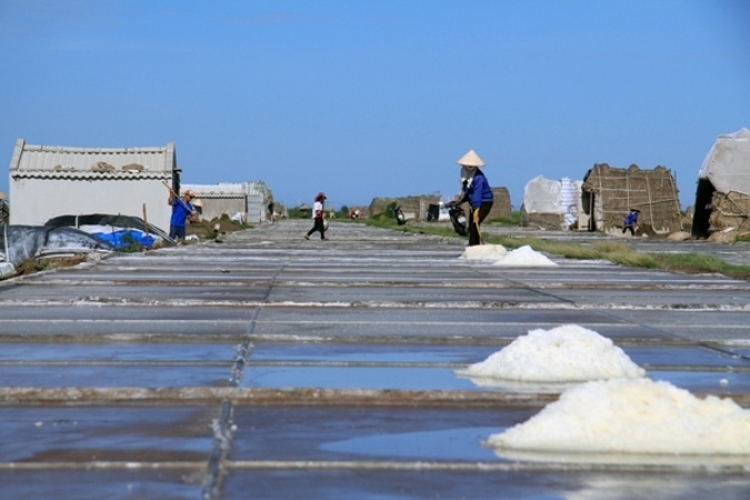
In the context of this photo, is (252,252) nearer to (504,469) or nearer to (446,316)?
(446,316)

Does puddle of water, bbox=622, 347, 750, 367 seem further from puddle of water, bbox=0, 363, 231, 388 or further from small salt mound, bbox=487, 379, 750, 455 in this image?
puddle of water, bbox=0, 363, 231, 388

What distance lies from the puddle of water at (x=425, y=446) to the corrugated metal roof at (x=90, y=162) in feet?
84.1

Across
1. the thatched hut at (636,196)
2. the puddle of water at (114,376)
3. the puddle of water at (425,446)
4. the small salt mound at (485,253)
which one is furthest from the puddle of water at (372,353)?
the thatched hut at (636,196)

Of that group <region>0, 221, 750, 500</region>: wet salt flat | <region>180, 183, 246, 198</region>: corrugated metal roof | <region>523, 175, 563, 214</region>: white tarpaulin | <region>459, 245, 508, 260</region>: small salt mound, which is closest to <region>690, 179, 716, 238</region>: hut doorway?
<region>459, 245, 508, 260</region>: small salt mound

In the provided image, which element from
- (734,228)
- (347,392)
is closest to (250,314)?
(347,392)

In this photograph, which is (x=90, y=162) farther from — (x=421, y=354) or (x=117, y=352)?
(x=421, y=354)

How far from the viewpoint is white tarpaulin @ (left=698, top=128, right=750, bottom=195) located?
29.0 metres

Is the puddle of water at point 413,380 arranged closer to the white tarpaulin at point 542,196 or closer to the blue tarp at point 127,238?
the blue tarp at point 127,238

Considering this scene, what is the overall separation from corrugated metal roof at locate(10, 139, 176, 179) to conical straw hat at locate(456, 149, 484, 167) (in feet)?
43.0

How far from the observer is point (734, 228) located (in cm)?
2855

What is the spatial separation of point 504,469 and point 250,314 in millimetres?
4785

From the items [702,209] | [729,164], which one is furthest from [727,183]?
[702,209]

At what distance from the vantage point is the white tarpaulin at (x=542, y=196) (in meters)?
47.4

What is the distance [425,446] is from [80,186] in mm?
25992
